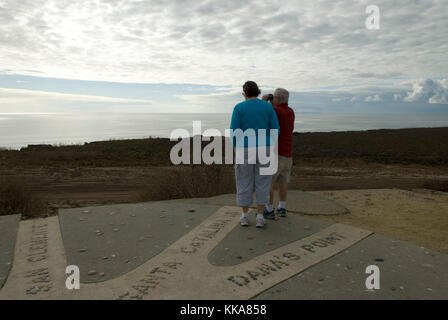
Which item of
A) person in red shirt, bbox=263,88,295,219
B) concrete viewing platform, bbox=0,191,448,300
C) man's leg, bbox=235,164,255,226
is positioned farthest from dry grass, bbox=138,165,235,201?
man's leg, bbox=235,164,255,226

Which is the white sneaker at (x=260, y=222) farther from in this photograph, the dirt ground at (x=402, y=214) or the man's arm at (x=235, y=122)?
the dirt ground at (x=402, y=214)

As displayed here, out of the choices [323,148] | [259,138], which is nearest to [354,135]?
[323,148]

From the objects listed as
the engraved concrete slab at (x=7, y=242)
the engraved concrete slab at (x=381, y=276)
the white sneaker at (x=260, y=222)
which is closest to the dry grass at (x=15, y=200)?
the engraved concrete slab at (x=7, y=242)

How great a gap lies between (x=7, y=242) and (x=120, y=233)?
131cm

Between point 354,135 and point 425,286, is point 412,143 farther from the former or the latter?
point 425,286

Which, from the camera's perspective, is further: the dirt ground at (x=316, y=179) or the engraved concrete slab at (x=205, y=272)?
the dirt ground at (x=316, y=179)

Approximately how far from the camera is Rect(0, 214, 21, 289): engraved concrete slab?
3490mm

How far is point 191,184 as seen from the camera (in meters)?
8.35

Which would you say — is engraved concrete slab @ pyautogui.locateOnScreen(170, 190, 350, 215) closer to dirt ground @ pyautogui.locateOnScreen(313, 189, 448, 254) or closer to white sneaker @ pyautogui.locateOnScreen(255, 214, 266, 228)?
dirt ground @ pyautogui.locateOnScreen(313, 189, 448, 254)

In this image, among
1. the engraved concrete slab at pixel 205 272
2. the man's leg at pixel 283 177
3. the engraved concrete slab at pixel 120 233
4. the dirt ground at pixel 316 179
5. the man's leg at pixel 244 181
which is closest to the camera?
the engraved concrete slab at pixel 205 272

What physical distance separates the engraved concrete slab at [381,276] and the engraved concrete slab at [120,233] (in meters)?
1.54

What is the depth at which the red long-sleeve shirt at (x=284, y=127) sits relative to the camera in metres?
4.73

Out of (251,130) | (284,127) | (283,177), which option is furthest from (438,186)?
(251,130)
